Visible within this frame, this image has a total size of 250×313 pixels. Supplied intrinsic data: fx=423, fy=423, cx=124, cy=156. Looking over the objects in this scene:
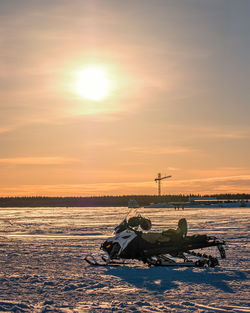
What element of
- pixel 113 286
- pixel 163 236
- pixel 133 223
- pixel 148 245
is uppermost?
pixel 133 223

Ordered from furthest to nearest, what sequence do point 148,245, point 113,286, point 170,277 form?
point 148,245
point 170,277
point 113,286

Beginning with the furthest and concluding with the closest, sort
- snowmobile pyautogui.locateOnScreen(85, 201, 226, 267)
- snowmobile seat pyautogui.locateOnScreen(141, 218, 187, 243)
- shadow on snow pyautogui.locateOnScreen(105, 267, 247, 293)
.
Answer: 1. snowmobile seat pyautogui.locateOnScreen(141, 218, 187, 243)
2. snowmobile pyautogui.locateOnScreen(85, 201, 226, 267)
3. shadow on snow pyautogui.locateOnScreen(105, 267, 247, 293)

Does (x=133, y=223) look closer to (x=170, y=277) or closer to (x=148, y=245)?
(x=148, y=245)

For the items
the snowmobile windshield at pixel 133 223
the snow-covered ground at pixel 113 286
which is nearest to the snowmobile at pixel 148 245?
the snowmobile windshield at pixel 133 223

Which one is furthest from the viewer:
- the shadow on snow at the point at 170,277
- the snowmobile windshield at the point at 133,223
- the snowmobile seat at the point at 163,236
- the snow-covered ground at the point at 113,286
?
the snowmobile windshield at the point at 133,223

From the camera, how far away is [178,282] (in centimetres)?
998

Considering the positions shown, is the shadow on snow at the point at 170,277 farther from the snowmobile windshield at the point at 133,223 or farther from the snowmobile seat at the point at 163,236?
the snowmobile windshield at the point at 133,223

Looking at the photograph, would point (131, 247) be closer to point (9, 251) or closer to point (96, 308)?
point (96, 308)

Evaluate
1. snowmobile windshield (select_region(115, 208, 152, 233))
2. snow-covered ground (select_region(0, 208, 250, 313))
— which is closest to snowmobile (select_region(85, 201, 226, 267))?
snowmobile windshield (select_region(115, 208, 152, 233))

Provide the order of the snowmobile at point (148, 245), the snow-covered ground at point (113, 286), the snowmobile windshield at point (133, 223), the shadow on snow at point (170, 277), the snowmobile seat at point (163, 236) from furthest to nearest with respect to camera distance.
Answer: the snowmobile windshield at point (133, 223), the snowmobile seat at point (163, 236), the snowmobile at point (148, 245), the shadow on snow at point (170, 277), the snow-covered ground at point (113, 286)

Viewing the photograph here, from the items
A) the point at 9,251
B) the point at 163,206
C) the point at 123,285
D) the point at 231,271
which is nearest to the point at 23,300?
the point at 123,285

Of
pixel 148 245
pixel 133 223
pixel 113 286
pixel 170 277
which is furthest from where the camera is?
pixel 133 223

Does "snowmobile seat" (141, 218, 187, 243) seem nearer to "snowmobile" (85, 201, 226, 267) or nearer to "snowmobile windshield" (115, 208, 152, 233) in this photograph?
"snowmobile" (85, 201, 226, 267)

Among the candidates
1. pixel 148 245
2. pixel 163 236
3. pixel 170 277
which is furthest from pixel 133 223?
pixel 170 277
